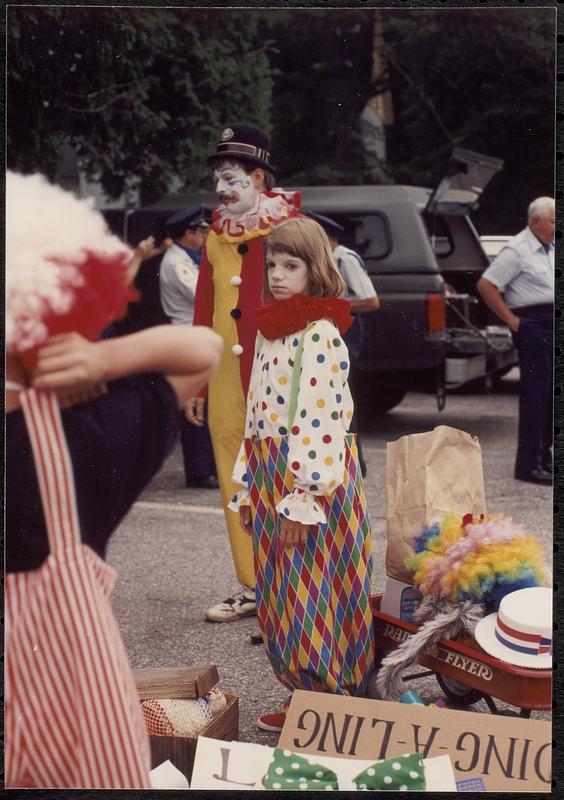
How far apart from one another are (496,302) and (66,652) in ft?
10.9

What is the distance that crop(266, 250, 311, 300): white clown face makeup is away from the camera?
3.05 meters

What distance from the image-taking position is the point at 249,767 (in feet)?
9.43

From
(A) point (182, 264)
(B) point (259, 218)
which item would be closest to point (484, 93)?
(B) point (259, 218)

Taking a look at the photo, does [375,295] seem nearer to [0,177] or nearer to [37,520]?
[0,177]

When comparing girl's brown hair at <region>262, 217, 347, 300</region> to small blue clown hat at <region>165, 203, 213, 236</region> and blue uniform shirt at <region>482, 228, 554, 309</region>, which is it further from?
blue uniform shirt at <region>482, 228, 554, 309</region>

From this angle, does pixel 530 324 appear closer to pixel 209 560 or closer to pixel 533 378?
pixel 533 378

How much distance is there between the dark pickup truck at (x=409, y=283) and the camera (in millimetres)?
3930

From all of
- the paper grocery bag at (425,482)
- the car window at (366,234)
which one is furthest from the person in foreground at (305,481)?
A: the car window at (366,234)

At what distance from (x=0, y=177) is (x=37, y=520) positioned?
2.82 feet

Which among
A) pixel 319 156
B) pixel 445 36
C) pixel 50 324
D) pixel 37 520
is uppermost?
pixel 445 36

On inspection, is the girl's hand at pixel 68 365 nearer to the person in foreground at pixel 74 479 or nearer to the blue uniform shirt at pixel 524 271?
the person in foreground at pixel 74 479

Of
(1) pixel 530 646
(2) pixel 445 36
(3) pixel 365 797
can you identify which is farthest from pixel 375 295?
(3) pixel 365 797

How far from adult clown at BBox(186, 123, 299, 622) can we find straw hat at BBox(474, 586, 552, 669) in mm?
976

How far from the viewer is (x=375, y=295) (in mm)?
3742
